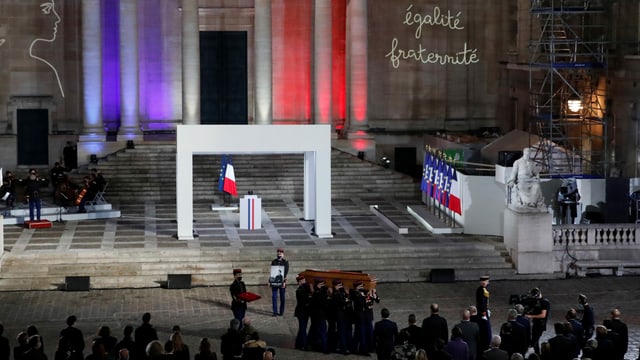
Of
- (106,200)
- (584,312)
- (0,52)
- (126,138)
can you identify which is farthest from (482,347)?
(0,52)

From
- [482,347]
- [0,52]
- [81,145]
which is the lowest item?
[482,347]

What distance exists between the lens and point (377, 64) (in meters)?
66.3

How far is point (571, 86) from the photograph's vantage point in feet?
178

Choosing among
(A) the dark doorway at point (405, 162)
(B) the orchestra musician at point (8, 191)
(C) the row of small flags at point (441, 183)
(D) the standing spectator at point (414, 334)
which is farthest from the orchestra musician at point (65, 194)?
(D) the standing spectator at point (414, 334)

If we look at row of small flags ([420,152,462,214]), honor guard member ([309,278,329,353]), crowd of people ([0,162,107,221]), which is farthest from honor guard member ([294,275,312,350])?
crowd of people ([0,162,107,221])

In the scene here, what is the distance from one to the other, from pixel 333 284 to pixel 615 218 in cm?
1520

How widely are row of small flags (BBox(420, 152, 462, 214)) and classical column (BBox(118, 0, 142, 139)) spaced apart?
43.0 feet

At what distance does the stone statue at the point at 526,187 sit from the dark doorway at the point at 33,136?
23.6 meters

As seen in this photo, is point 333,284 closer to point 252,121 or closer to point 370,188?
point 370,188

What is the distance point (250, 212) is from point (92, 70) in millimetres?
14237

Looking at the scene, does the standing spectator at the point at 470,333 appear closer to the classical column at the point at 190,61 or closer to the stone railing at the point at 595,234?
the stone railing at the point at 595,234

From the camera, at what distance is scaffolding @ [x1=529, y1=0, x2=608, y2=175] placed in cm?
5288

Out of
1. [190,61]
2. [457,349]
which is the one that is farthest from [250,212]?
[457,349]

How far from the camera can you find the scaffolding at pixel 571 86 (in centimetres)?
5288
